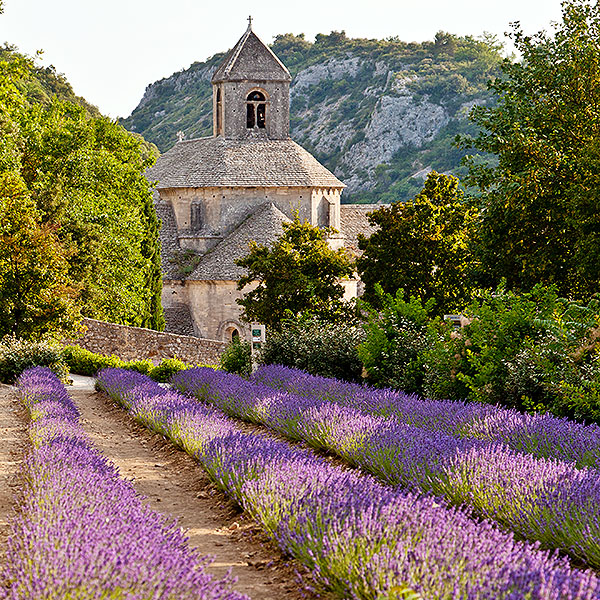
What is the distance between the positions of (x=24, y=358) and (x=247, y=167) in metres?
25.6

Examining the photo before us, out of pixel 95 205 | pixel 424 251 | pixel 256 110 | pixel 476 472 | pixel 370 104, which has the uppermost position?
pixel 370 104

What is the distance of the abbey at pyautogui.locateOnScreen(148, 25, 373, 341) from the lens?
3822 cm

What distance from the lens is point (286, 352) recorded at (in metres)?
15.8

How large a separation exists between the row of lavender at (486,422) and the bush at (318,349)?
3.27m

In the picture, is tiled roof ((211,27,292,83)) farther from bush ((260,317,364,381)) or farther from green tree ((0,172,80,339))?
bush ((260,317,364,381))

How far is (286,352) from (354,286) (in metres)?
23.5

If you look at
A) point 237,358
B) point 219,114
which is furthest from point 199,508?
point 219,114

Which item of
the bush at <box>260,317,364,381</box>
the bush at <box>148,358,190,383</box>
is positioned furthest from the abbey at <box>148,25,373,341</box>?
the bush at <box>260,317,364,381</box>

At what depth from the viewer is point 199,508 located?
20.3 ft

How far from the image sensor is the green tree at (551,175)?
14727mm

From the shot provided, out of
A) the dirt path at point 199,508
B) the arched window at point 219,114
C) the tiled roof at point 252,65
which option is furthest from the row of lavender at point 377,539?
the arched window at point 219,114

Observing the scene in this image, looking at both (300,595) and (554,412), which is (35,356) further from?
(300,595)

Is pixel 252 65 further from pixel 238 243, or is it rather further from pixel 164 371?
pixel 164 371

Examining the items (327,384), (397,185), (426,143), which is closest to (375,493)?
(327,384)
